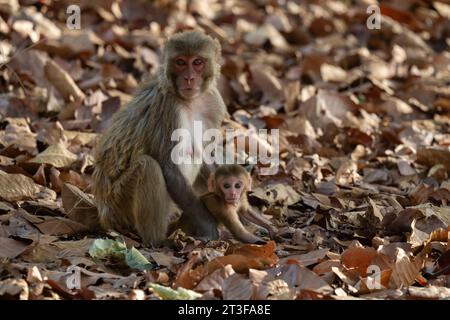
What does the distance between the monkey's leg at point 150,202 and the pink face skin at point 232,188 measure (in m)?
0.47

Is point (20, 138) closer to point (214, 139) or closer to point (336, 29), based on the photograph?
point (214, 139)

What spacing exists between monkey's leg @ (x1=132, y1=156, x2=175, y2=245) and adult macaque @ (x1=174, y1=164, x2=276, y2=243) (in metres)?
0.29

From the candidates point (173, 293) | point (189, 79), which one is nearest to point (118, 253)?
point (173, 293)

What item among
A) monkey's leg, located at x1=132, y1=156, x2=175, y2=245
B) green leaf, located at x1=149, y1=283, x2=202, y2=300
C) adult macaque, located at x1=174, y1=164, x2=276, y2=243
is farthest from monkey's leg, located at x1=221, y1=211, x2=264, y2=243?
green leaf, located at x1=149, y1=283, x2=202, y2=300

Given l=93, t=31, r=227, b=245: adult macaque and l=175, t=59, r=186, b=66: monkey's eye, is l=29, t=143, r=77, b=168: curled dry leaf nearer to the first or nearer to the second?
l=93, t=31, r=227, b=245: adult macaque

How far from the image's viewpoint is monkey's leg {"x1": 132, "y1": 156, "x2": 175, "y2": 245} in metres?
7.33

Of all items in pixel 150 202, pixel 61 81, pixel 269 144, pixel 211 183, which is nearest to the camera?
pixel 150 202

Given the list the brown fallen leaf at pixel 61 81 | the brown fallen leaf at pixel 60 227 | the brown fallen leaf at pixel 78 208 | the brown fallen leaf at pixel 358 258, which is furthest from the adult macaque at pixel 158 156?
the brown fallen leaf at pixel 61 81

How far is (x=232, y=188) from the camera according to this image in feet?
24.1

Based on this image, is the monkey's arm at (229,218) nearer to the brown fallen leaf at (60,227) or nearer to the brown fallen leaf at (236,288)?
the brown fallen leaf at (60,227)

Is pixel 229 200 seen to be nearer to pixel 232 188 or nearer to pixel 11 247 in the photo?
pixel 232 188

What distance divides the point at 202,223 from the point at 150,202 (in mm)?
481

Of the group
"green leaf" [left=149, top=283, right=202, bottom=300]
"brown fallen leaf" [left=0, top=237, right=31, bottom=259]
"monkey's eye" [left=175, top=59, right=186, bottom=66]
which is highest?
"monkey's eye" [left=175, top=59, right=186, bottom=66]
